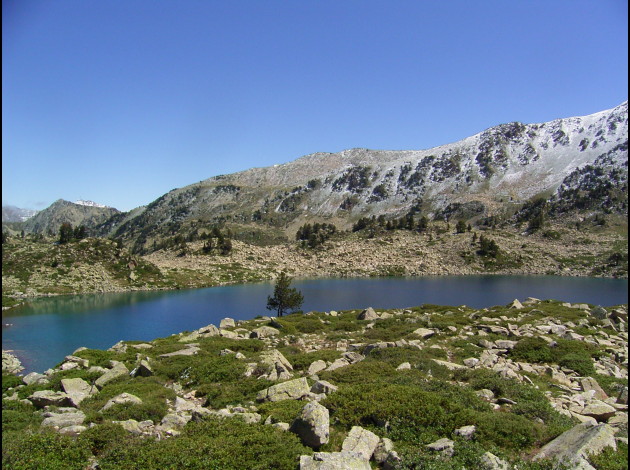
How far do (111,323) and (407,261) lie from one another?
10179 cm

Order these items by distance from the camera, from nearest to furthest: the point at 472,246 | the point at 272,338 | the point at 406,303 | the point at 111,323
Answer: the point at 272,338 < the point at 111,323 < the point at 406,303 < the point at 472,246

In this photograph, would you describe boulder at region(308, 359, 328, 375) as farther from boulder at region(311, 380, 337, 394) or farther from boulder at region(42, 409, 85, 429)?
boulder at region(42, 409, 85, 429)

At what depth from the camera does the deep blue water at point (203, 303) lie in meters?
47.4

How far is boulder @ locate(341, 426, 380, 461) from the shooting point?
1081 centimetres

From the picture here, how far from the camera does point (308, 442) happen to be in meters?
11.7

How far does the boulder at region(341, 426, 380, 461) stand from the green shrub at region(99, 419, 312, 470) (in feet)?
3.87

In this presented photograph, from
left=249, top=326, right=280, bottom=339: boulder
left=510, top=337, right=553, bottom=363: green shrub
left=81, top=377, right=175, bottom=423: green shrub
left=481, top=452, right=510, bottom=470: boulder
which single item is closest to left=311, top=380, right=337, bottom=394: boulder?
left=81, top=377, right=175, bottom=423: green shrub

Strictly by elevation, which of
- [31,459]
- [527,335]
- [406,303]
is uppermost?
[31,459]

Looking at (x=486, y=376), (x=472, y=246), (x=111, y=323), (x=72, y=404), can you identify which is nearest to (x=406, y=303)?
(x=111, y=323)

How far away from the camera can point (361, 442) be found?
11258mm

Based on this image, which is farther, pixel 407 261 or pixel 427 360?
pixel 407 261

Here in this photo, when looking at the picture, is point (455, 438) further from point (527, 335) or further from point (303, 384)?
point (527, 335)

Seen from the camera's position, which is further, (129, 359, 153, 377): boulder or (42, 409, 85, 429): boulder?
(129, 359, 153, 377): boulder

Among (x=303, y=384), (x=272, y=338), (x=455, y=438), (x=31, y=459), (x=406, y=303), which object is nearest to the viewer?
(x=31, y=459)
